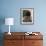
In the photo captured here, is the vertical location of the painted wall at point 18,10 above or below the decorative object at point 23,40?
above

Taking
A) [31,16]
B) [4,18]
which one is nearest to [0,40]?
[4,18]

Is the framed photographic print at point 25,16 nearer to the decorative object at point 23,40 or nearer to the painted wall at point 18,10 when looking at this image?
the painted wall at point 18,10

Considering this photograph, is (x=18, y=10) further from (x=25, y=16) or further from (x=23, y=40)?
(x=23, y=40)

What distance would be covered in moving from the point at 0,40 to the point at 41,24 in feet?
5.17

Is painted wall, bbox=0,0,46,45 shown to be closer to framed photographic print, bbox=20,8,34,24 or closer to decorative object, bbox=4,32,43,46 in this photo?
framed photographic print, bbox=20,8,34,24

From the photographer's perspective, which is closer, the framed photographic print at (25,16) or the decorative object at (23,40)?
the decorative object at (23,40)

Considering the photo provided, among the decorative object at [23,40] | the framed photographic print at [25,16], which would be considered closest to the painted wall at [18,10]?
the framed photographic print at [25,16]

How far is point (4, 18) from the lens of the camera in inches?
181

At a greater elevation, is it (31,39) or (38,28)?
(38,28)

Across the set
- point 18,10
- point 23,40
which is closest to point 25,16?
point 18,10

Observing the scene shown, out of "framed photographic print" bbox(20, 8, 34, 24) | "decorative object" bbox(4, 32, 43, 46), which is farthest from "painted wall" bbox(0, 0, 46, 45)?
"decorative object" bbox(4, 32, 43, 46)

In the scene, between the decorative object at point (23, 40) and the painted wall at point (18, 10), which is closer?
the decorative object at point (23, 40)

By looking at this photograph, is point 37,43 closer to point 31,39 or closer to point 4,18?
point 31,39

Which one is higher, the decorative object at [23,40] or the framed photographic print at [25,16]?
the framed photographic print at [25,16]
